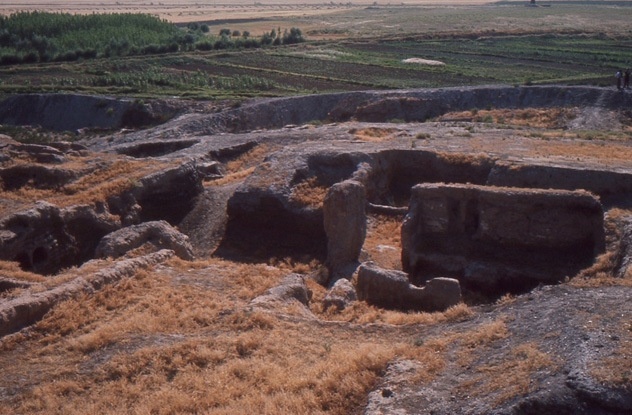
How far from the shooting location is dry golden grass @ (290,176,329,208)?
24300 millimetres

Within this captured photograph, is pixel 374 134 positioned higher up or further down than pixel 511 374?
further down

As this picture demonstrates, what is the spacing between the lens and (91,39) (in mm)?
88062

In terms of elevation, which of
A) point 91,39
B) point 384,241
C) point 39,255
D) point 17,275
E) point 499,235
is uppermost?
point 91,39

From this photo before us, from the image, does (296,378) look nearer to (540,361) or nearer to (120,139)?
(540,361)

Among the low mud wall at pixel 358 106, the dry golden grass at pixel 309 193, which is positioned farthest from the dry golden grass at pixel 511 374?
the low mud wall at pixel 358 106

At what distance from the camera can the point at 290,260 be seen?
22734 mm

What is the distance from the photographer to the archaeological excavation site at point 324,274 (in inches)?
423

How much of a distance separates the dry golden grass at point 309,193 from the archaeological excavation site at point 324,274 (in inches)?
2.9

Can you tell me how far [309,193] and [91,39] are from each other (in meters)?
72.2

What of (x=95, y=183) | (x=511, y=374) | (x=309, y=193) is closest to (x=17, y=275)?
(x=95, y=183)

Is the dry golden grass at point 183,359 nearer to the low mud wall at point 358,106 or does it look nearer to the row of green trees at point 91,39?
the low mud wall at point 358,106

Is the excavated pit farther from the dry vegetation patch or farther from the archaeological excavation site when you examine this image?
the dry vegetation patch

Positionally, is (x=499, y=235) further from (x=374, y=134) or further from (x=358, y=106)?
(x=358, y=106)

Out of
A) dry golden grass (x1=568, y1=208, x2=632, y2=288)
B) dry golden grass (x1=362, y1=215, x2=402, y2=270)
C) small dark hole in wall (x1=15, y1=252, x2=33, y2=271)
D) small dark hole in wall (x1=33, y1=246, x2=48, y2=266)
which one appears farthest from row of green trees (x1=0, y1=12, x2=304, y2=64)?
dry golden grass (x1=568, y1=208, x2=632, y2=288)
